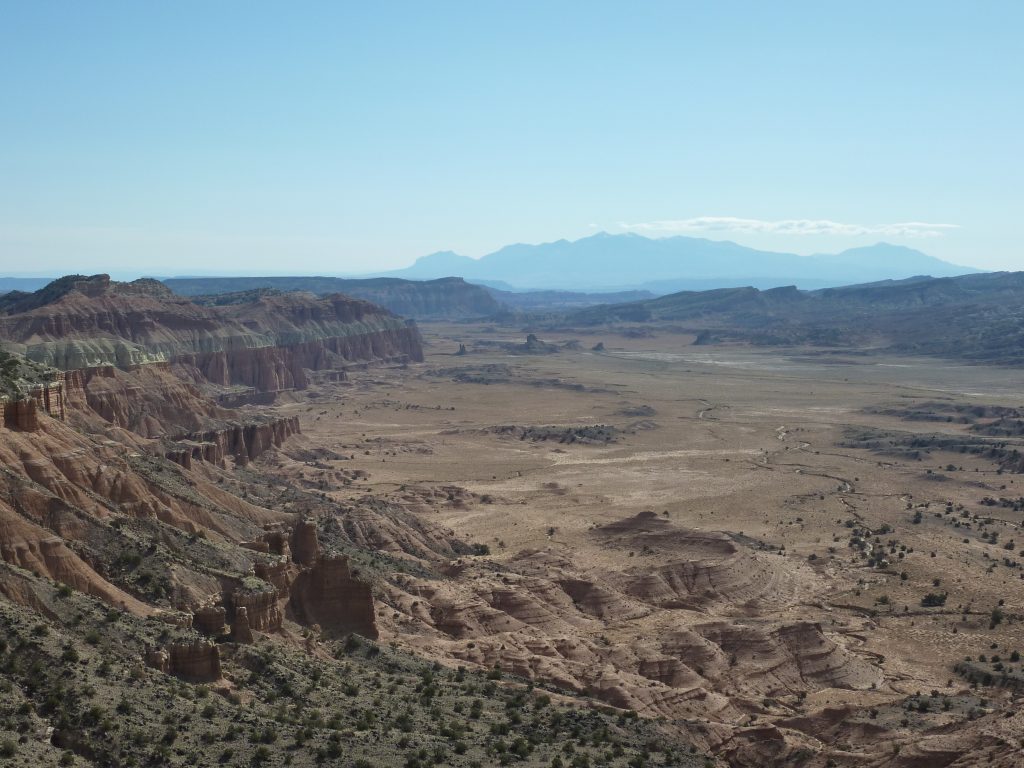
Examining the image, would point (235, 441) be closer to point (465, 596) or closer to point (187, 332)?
point (465, 596)

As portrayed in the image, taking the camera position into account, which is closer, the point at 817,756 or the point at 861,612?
the point at 817,756

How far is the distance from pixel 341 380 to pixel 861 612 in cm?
12405

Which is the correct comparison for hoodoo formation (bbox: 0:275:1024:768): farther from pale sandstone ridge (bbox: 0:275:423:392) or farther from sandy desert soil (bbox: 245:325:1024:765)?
pale sandstone ridge (bbox: 0:275:423:392)

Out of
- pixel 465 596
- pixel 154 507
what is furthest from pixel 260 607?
pixel 465 596

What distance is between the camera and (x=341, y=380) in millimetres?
170750

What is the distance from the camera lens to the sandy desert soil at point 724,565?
4053 centimetres

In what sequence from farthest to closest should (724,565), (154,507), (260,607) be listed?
(724,565) < (154,507) < (260,607)

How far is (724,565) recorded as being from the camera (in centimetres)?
5656

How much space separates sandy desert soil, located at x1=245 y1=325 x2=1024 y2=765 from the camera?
4053 cm

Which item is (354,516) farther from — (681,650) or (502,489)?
(502,489)

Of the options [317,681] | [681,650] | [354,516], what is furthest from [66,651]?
[354,516]

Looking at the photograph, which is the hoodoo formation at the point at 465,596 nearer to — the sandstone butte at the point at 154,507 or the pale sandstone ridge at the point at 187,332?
the sandstone butte at the point at 154,507

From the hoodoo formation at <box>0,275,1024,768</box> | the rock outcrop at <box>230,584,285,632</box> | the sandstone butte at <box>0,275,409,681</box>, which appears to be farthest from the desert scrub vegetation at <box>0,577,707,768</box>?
the sandstone butte at <box>0,275,409,681</box>

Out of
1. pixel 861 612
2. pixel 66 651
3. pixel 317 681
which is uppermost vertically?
pixel 66 651
